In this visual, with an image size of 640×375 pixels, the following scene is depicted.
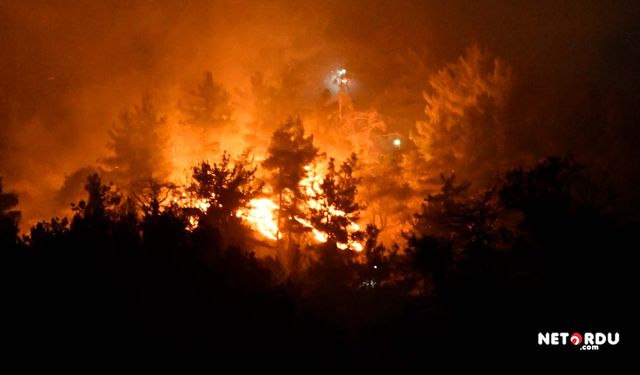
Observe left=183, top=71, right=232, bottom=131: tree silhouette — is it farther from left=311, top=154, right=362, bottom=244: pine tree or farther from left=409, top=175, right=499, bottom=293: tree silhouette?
left=409, top=175, right=499, bottom=293: tree silhouette

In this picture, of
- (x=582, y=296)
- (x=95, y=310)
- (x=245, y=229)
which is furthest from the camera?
(x=245, y=229)

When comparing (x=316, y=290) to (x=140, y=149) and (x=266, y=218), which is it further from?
(x=140, y=149)

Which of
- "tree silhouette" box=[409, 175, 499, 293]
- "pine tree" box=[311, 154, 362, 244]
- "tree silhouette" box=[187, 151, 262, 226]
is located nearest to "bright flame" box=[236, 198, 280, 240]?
"pine tree" box=[311, 154, 362, 244]

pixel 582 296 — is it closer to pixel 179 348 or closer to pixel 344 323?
pixel 344 323

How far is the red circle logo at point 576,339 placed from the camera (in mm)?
11625

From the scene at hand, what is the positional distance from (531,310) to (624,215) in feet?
62.3

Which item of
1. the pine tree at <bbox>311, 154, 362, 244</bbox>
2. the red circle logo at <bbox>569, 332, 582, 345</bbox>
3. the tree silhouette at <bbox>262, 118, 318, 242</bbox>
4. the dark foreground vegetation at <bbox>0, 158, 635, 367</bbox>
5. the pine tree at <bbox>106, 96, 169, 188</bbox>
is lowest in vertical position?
the red circle logo at <bbox>569, 332, 582, 345</bbox>

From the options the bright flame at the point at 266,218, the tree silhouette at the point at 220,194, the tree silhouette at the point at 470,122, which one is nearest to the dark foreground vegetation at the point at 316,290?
the tree silhouette at the point at 220,194

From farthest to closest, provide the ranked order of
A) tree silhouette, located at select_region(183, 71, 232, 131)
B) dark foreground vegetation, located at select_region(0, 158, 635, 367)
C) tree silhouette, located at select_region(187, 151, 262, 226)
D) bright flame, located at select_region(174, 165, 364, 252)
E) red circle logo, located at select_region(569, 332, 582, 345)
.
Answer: tree silhouette, located at select_region(183, 71, 232, 131) → bright flame, located at select_region(174, 165, 364, 252) → tree silhouette, located at select_region(187, 151, 262, 226) → red circle logo, located at select_region(569, 332, 582, 345) → dark foreground vegetation, located at select_region(0, 158, 635, 367)

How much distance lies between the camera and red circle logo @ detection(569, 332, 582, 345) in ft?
38.1

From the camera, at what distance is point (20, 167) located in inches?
2096

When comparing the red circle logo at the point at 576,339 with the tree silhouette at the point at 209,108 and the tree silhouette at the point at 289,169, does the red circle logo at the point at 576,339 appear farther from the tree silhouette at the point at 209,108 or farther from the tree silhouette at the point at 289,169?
the tree silhouette at the point at 209,108

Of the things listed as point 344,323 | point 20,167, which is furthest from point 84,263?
point 20,167

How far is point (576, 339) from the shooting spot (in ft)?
38.3
